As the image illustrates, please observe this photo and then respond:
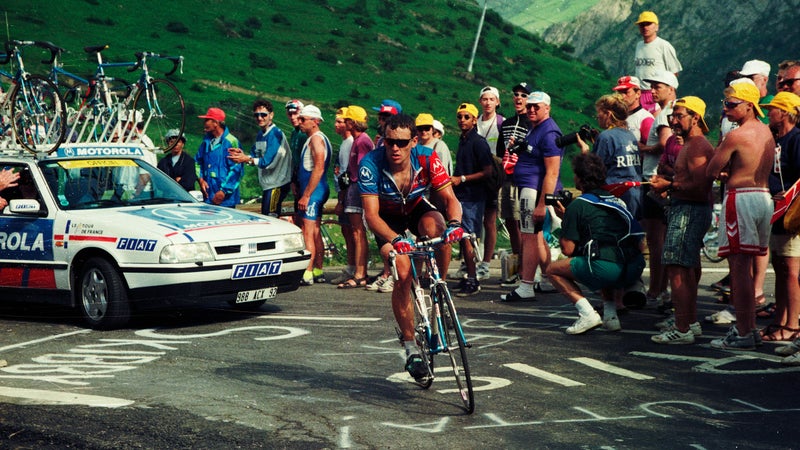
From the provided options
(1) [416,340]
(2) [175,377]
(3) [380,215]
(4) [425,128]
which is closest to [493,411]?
(1) [416,340]

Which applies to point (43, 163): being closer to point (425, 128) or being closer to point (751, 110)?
point (425, 128)

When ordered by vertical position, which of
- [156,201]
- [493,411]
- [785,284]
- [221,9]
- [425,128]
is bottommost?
[493,411]

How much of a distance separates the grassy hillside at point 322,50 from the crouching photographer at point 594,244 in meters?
56.7

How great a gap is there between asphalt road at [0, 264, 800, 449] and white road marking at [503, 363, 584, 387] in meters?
0.02

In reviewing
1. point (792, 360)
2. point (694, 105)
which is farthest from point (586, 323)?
point (694, 105)

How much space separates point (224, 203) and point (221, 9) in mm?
97069

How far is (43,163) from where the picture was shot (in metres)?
11.9

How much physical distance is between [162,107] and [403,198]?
7389 mm

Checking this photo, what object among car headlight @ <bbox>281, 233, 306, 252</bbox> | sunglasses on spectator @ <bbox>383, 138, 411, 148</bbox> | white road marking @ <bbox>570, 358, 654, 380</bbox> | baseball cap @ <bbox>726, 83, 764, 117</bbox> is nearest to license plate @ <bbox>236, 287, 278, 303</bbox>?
car headlight @ <bbox>281, 233, 306, 252</bbox>

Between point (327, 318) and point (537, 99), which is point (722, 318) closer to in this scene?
point (537, 99)

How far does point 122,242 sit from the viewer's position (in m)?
10.8

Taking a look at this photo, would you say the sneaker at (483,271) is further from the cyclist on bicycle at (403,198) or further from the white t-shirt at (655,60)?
the cyclist on bicycle at (403,198)

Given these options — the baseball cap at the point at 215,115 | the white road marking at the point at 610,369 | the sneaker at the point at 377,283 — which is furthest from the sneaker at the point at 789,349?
the baseball cap at the point at 215,115

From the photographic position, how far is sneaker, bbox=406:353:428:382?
26.5ft
